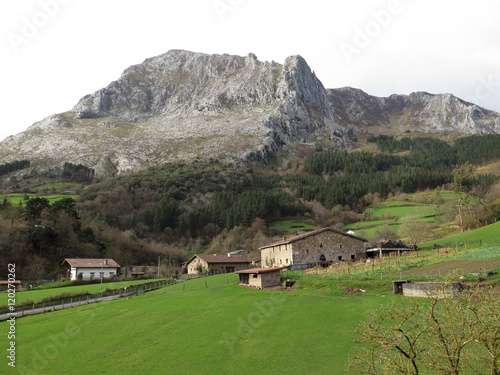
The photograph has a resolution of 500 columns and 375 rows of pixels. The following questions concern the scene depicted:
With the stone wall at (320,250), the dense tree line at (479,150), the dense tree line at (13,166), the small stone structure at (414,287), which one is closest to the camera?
the small stone structure at (414,287)

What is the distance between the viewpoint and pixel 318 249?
57.8m

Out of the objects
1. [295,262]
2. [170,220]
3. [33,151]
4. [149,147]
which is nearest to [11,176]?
[33,151]

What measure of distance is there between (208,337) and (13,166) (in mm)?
174348

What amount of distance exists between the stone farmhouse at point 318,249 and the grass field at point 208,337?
898 inches

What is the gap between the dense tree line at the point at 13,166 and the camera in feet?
521

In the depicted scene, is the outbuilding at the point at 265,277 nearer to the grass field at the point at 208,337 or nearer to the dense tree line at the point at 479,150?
the grass field at the point at 208,337

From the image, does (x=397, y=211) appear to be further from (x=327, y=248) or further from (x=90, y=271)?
(x=90, y=271)

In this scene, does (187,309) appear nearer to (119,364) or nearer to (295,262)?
(119,364)

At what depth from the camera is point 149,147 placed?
18938 centimetres

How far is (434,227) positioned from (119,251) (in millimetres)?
76425

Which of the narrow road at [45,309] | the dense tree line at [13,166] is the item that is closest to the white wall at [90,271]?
the narrow road at [45,309]

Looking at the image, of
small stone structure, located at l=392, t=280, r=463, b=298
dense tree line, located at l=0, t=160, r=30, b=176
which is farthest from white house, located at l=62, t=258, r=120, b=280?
dense tree line, located at l=0, t=160, r=30, b=176

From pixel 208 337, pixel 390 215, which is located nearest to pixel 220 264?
pixel 208 337

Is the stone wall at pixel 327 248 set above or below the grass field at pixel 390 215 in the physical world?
below
